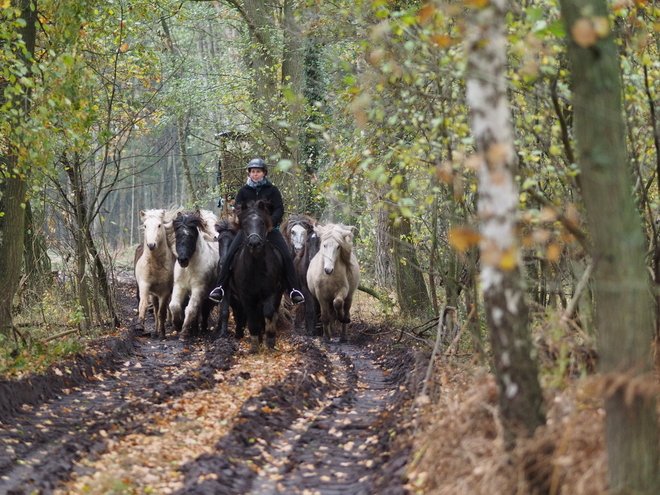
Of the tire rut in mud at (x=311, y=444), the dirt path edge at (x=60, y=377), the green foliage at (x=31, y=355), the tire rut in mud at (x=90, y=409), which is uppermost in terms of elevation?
the green foliage at (x=31, y=355)

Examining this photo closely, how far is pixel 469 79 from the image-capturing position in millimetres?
4355

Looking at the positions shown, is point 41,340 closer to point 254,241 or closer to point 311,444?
point 254,241

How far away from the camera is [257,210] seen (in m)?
12.1

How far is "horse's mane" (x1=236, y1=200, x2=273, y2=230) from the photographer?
12156 mm

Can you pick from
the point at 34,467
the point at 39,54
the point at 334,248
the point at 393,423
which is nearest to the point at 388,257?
the point at 334,248

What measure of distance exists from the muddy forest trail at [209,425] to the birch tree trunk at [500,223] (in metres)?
1.23

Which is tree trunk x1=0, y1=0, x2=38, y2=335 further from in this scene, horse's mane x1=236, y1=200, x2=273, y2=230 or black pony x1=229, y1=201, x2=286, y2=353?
black pony x1=229, y1=201, x2=286, y2=353

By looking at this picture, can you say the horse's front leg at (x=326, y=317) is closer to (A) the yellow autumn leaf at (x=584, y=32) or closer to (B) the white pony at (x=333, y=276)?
(B) the white pony at (x=333, y=276)

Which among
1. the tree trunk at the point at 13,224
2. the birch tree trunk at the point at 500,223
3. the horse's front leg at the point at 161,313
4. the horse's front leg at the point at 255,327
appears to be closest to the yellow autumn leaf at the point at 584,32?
the birch tree trunk at the point at 500,223

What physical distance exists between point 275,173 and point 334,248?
286 inches

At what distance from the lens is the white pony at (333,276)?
51.5 ft

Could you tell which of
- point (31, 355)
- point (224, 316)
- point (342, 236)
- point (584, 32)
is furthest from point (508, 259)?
point (224, 316)

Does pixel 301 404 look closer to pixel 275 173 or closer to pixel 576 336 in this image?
pixel 576 336

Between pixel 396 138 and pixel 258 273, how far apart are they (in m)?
3.24
